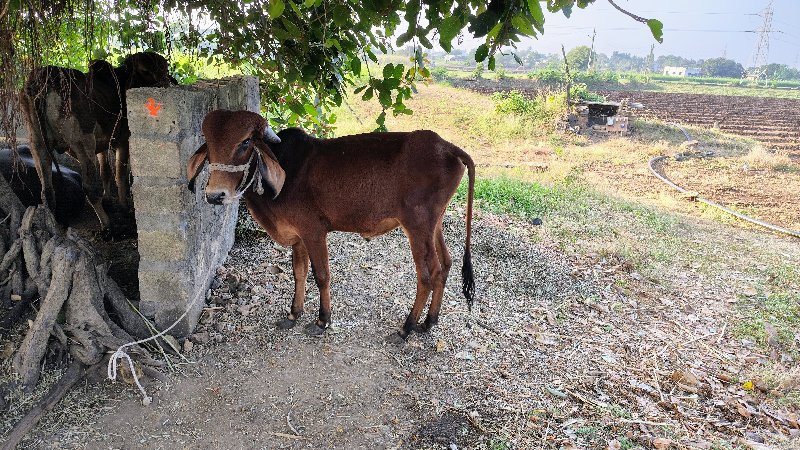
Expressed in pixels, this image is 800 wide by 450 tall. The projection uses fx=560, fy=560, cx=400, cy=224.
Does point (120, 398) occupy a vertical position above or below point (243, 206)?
below

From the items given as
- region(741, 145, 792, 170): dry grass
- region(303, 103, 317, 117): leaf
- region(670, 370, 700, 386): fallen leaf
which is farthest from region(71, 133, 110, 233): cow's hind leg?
region(741, 145, 792, 170): dry grass

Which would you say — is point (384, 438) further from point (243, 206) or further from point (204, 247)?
point (243, 206)

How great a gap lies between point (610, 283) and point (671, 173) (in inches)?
364

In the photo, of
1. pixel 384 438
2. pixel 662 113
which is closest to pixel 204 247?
pixel 384 438

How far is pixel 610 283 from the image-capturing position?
5.66m

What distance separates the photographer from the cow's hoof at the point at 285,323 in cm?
427

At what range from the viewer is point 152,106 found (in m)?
3.61

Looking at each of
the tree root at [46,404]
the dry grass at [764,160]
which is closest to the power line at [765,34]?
the dry grass at [764,160]

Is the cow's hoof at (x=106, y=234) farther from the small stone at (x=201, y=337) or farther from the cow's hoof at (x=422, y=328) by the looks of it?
the cow's hoof at (x=422, y=328)

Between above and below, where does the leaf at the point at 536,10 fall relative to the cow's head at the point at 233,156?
above

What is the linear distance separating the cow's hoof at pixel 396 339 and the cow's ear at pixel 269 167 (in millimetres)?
1432

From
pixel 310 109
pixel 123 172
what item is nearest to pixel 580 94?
pixel 310 109

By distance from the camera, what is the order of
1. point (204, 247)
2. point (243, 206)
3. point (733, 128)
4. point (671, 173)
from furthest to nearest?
point (733, 128), point (671, 173), point (243, 206), point (204, 247)

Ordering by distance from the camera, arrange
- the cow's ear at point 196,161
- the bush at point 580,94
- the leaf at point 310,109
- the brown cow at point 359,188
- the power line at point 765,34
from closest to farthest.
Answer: the cow's ear at point 196,161 → the brown cow at point 359,188 → the leaf at point 310,109 → the bush at point 580,94 → the power line at point 765,34
